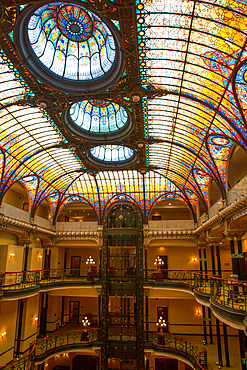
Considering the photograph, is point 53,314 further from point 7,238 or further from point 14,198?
point 14,198

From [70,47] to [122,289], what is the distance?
16.4 metres

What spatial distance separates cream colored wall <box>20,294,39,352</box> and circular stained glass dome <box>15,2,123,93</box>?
64.0 feet

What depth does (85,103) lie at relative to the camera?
18547 mm

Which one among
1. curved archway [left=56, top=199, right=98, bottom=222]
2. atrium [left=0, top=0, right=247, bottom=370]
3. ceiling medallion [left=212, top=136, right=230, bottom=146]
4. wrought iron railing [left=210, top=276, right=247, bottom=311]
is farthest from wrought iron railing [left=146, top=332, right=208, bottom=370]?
curved archway [left=56, top=199, right=98, bottom=222]

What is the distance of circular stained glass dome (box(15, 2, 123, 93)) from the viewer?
37.2 ft

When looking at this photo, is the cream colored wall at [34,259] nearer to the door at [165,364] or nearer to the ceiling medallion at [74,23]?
the door at [165,364]

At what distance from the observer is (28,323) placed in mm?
23984

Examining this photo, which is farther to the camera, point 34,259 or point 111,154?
point 34,259

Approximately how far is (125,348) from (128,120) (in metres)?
16.2

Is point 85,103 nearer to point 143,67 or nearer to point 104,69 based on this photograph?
point 104,69

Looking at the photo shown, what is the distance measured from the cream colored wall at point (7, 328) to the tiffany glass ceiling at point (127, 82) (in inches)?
367

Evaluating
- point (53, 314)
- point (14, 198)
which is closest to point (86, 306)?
point (53, 314)

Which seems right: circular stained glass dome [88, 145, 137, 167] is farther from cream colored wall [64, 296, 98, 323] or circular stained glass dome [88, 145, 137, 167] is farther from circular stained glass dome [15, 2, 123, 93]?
cream colored wall [64, 296, 98, 323]

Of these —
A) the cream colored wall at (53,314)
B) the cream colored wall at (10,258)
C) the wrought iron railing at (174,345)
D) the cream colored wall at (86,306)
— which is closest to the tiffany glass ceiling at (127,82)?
the cream colored wall at (10,258)
